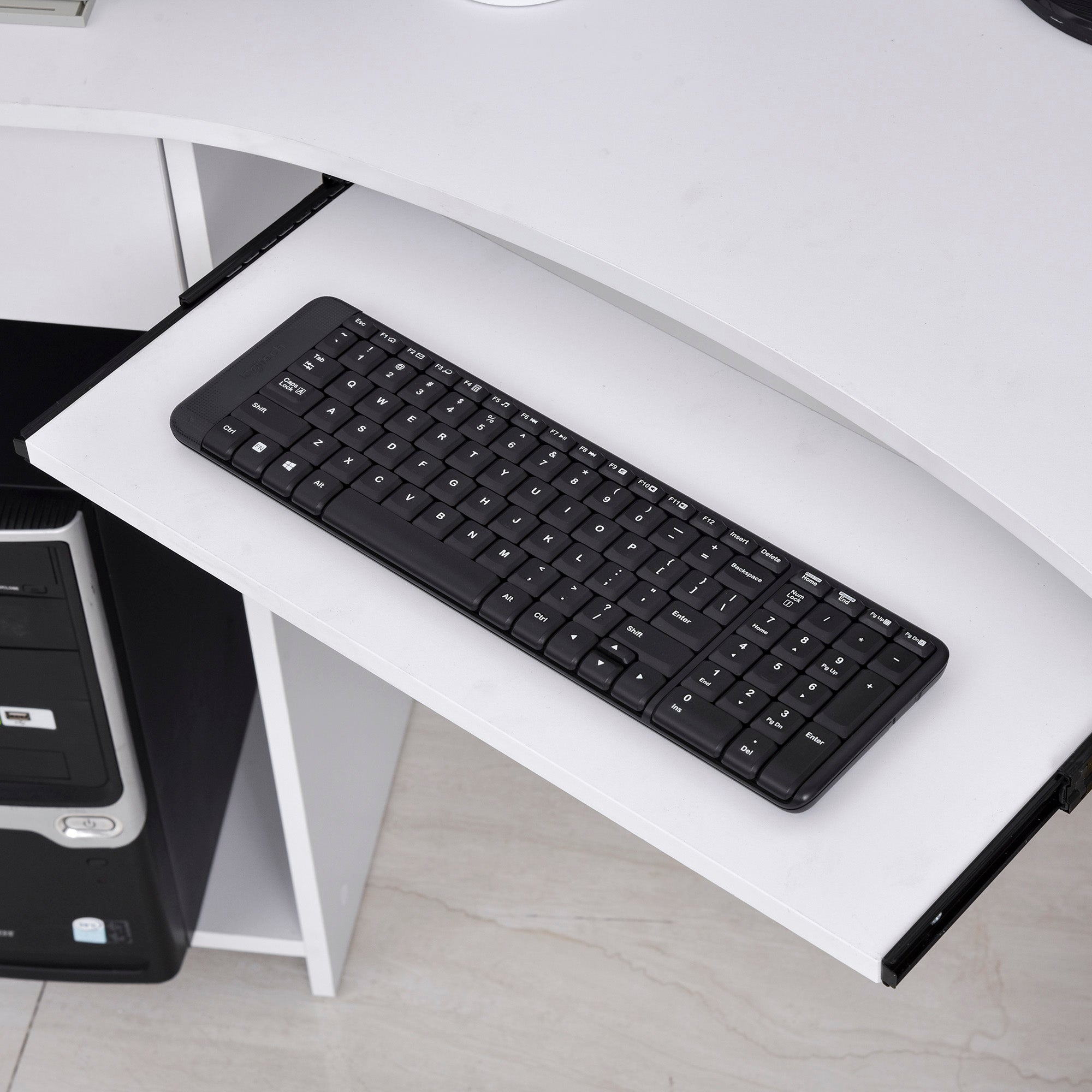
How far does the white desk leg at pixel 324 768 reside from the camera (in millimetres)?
979

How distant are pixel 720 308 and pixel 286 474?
214 millimetres

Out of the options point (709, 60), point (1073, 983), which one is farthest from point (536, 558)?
point (1073, 983)

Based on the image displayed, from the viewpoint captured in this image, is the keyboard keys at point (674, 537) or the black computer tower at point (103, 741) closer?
the keyboard keys at point (674, 537)

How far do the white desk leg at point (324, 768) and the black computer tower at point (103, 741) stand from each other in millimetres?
81

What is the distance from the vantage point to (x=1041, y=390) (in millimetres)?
624

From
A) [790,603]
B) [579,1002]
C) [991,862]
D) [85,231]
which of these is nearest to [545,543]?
[790,603]

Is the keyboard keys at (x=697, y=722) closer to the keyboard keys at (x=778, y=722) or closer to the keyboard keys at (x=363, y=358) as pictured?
the keyboard keys at (x=778, y=722)

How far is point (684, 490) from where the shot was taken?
67cm

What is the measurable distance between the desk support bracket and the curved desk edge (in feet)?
0.25

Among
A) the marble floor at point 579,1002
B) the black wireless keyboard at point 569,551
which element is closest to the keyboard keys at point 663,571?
the black wireless keyboard at point 569,551

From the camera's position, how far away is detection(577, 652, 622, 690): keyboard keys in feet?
1.90

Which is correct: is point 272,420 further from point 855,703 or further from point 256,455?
point 855,703

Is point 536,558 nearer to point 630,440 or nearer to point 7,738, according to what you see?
point 630,440

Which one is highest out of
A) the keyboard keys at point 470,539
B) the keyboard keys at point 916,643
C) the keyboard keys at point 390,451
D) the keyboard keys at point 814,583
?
the keyboard keys at point 916,643
